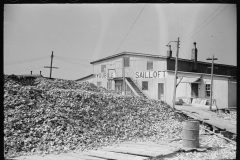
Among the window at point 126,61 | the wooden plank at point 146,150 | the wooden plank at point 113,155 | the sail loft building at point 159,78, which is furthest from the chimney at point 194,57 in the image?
the wooden plank at point 113,155

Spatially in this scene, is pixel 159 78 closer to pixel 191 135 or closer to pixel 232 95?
pixel 232 95

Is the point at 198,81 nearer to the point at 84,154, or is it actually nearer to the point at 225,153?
the point at 225,153

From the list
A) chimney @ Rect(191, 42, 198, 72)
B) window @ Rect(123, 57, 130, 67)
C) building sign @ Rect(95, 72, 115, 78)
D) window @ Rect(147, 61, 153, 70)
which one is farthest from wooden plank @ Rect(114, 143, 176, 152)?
chimney @ Rect(191, 42, 198, 72)

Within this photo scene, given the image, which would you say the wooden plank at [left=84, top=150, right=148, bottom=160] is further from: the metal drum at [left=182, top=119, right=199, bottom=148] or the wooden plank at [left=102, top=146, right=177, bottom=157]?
the metal drum at [left=182, top=119, right=199, bottom=148]

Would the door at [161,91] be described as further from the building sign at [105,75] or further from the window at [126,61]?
the building sign at [105,75]

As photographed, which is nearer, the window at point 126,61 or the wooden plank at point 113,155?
the wooden plank at point 113,155

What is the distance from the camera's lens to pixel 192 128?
305 inches

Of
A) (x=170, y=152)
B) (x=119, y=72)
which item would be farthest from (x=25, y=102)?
(x=119, y=72)

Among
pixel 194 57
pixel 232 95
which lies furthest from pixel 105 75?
pixel 232 95

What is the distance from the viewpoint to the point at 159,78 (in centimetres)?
1805

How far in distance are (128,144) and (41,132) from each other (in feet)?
10.6

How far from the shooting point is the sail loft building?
1772 cm

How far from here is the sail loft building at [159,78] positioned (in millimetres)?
17719

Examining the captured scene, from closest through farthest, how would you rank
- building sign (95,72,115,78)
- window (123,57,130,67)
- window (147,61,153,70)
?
window (147,61,153,70) → window (123,57,130,67) → building sign (95,72,115,78)
